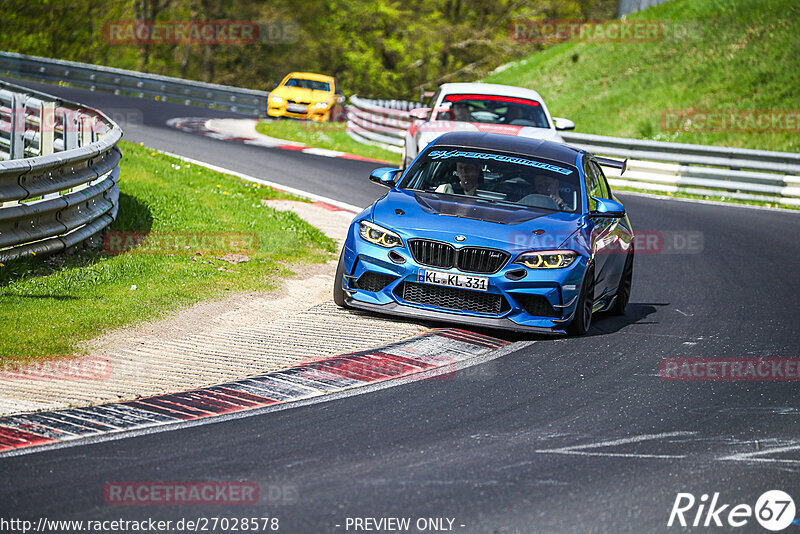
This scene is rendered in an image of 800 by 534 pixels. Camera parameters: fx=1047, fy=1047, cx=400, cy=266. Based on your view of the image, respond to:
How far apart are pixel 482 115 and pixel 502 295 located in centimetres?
840

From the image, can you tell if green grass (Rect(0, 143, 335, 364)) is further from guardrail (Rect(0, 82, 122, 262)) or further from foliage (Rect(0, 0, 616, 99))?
foliage (Rect(0, 0, 616, 99))

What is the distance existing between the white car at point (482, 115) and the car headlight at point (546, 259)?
7.61 m

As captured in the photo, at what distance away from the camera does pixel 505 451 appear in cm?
564

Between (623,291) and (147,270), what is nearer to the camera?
(147,270)

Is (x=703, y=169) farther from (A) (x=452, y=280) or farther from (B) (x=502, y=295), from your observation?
(A) (x=452, y=280)

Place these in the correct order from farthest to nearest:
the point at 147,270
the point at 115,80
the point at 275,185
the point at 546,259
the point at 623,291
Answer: the point at 115,80
the point at 275,185
the point at 623,291
the point at 147,270
the point at 546,259

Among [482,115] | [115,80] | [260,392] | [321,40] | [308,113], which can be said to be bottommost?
[308,113]

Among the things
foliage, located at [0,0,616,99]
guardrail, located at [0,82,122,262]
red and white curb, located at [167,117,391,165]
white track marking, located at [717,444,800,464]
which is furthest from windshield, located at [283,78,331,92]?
white track marking, located at [717,444,800,464]

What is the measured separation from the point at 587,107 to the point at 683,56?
11.8 feet

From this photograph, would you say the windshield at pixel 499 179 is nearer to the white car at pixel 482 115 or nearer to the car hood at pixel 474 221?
the car hood at pixel 474 221

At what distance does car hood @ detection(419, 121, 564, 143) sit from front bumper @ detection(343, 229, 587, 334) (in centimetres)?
753

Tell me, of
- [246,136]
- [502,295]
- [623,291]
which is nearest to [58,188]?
[502,295]

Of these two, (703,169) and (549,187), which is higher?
(549,187)

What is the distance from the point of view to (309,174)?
741 inches
